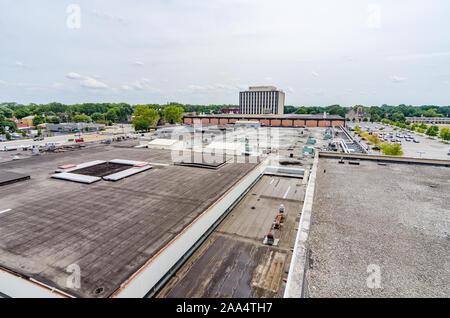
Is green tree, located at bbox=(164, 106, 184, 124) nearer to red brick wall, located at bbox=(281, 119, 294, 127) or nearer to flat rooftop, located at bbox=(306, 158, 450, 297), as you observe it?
red brick wall, located at bbox=(281, 119, 294, 127)

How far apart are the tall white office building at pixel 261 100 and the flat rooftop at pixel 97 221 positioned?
515 feet

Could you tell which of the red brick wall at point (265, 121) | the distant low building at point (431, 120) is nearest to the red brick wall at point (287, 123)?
the red brick wall at point (265, 121)

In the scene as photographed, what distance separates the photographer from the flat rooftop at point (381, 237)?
12.9m

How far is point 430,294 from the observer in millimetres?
12109

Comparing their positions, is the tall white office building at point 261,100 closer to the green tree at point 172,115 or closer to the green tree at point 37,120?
the green tree at point 172,115

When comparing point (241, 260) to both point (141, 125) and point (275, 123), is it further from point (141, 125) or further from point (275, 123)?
point (275, 123)

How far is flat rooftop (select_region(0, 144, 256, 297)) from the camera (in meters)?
11.6

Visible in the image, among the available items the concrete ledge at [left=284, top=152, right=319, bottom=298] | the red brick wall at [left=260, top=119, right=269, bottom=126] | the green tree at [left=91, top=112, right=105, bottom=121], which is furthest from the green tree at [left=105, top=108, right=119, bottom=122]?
the concrete ledge at [left=284, top=152, right=319, bottom=298]

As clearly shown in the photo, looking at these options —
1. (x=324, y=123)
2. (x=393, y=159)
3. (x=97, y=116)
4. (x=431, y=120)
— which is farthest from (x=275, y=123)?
(x=431, y=120)

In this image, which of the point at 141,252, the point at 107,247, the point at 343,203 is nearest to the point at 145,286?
the point at 141,252

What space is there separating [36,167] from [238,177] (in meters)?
28.5

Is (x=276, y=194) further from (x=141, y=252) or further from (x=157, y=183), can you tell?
(x=141, y=252)

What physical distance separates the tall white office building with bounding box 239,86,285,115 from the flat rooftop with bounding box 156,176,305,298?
157 meters

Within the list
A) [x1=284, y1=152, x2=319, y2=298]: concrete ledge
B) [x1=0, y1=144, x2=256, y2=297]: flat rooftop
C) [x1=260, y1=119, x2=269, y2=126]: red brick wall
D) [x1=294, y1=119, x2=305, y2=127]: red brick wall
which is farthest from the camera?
[x1=260, y1=119, x2=269, y2=126]: red brick wall
